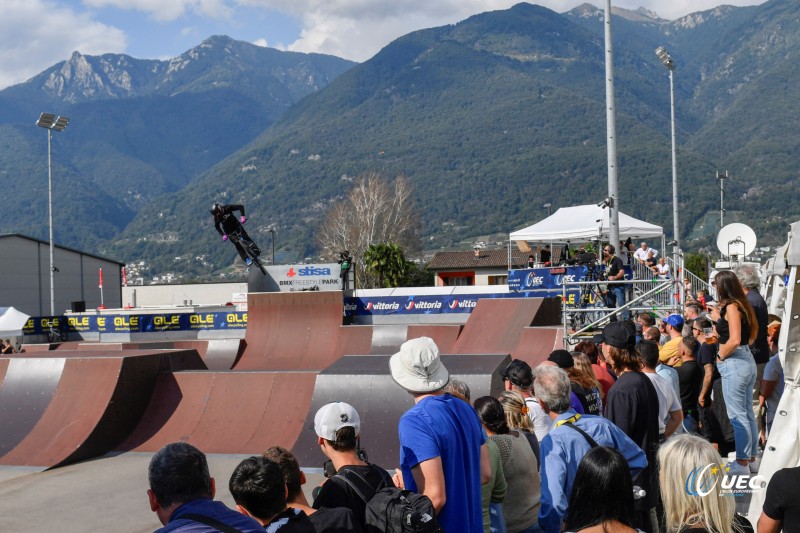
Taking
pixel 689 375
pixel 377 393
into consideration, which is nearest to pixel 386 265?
pixel 377 393

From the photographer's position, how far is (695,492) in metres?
2.95

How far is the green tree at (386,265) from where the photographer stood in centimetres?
4350

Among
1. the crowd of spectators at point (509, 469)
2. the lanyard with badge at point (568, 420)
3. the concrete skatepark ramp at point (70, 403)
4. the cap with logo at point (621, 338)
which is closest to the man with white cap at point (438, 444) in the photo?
the crowd of spectators at point (509, 469)

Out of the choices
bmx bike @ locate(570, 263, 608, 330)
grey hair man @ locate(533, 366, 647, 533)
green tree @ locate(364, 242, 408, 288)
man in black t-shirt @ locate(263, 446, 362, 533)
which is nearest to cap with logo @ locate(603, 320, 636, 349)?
grey hair man @ locate(533, 366, 647, 533)

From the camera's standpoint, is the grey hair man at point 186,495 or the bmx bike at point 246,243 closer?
the grey hair man at point 186,495

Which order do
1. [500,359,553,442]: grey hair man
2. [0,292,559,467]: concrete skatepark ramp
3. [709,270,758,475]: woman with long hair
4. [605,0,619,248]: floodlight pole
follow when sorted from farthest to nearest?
[605,0,619,248]: floodlight pole → [0,292,559,467]: concrete skatepark ramp → [709,270,758,475]: woman with long hair → [500,359,553,442]: grey hair man

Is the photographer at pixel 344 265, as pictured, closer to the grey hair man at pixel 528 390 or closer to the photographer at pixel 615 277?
the photographer at pixel 615 277

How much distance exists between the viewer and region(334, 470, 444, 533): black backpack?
3230 millimetres

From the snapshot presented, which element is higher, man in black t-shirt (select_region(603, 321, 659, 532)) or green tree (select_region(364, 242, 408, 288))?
green tree (select_region(364, 242, 408, 288))

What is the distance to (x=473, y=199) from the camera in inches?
6914

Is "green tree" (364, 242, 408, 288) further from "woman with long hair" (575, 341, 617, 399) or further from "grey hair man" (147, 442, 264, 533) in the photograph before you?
"grey hair man" (147, 442, 264, 533)

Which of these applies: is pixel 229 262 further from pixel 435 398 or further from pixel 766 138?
pixel 435 398

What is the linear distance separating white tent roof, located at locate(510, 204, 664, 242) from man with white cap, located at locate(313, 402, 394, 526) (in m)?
20.1

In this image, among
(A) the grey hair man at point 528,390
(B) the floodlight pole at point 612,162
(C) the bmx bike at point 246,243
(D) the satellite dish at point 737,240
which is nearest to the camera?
(A) the grey hair man at point 528,390
